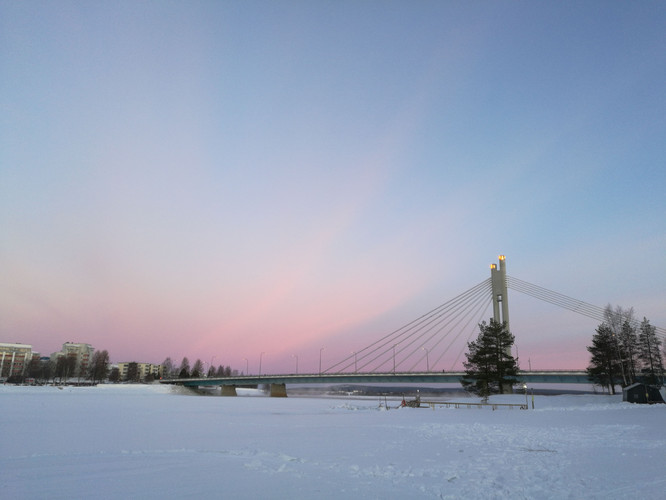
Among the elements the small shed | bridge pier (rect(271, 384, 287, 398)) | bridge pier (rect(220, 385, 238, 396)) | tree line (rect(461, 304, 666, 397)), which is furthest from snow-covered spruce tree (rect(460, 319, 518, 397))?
bridge pier (rect(220, 385, 238, 396))

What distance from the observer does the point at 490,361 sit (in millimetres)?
60594

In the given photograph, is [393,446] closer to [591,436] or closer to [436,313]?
[591,436]

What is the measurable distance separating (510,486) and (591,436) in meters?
13.8

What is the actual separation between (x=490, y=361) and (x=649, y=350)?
46.0 meters

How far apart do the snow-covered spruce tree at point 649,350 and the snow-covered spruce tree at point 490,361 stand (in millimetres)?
38250

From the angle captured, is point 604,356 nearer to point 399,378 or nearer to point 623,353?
point 623,353

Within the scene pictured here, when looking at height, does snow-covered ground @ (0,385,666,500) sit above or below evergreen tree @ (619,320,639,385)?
below

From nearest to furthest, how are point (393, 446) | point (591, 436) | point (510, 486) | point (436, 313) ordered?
point (510, 486) → point (393, 446) → point (591, 436) → point (436, 313)

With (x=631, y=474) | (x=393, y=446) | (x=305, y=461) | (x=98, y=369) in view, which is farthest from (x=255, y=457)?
(x=98, y=369)

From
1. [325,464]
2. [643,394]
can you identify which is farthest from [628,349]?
[325,464]

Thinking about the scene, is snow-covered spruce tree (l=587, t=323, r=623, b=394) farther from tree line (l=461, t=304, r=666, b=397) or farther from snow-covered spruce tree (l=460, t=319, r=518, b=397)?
snow-covered spruce tree (l=460, t=319, r=518, b=397)

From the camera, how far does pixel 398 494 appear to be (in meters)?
9.92

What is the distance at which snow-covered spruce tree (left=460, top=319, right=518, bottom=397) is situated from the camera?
6078 cm

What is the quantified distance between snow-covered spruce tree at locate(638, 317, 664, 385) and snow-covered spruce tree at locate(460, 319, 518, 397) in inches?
1506
